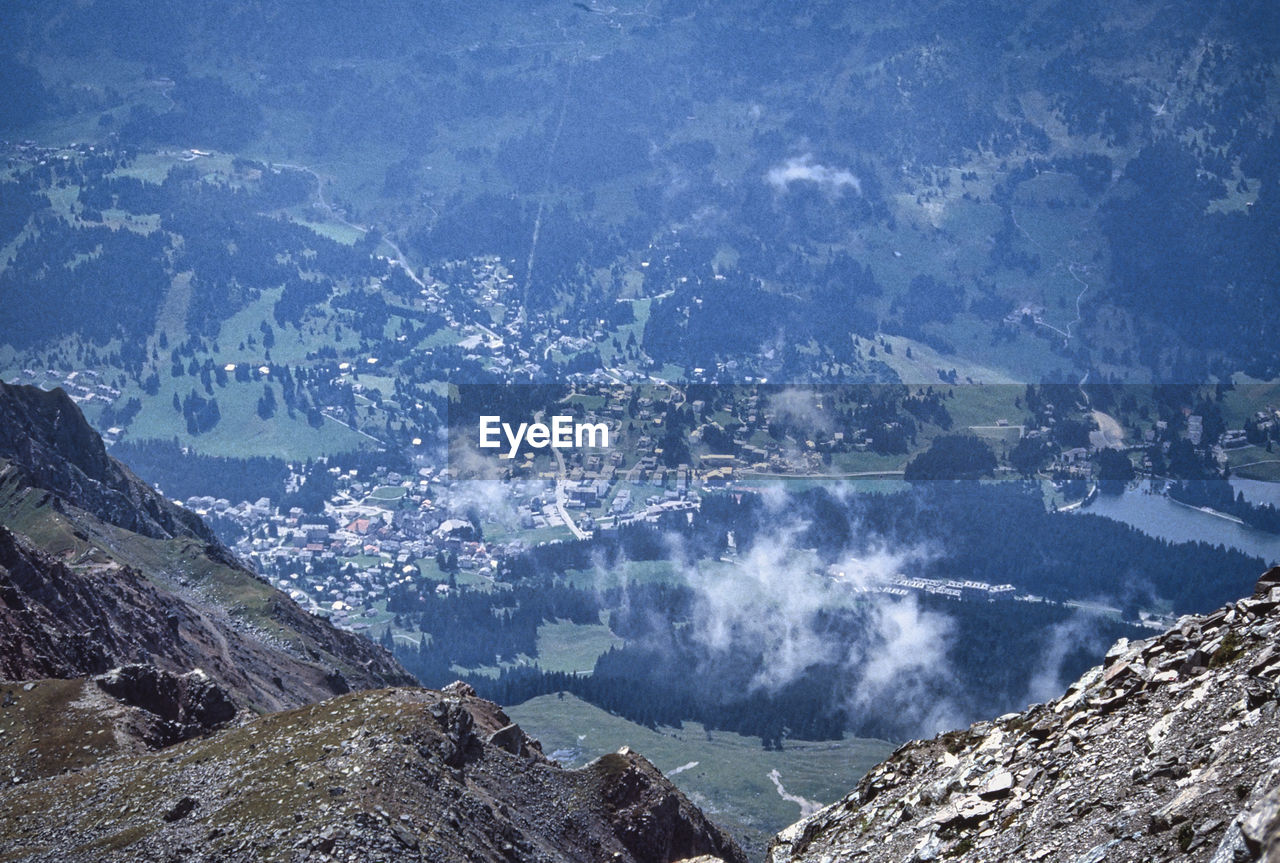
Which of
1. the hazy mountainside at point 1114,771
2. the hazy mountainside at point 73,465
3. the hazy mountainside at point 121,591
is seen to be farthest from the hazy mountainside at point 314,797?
the hazy mountainside at point 73,465

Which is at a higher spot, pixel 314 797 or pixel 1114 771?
pixel 1114 771

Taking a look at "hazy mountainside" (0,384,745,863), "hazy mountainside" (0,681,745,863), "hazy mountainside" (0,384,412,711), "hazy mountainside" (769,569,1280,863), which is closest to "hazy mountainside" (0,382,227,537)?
"hazy mountainside" (0,384,412,711)

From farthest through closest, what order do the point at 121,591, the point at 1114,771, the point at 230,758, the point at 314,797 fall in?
the point at 121,591
the point at 230,758
the point at 314,797
the point at 1114,771

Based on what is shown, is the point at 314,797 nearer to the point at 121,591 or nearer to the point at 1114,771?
the point at 1114,771

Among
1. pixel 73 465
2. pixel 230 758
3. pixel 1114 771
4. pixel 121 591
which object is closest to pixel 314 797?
pixel 230 758

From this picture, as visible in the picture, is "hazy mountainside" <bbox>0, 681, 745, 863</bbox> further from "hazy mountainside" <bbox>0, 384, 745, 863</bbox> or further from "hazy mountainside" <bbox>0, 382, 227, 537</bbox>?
"hazy mountainside" <bbox>0, 382, 227, 537</bbox>
